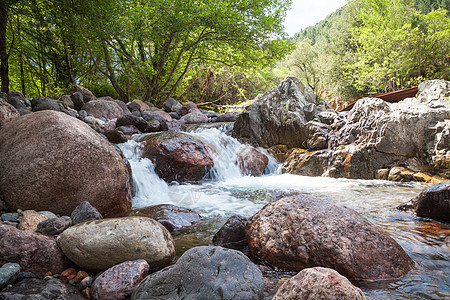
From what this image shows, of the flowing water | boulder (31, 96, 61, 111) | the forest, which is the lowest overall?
the flowing water

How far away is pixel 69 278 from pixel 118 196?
2.00 m

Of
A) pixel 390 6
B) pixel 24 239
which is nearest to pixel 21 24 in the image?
pixel 24 239

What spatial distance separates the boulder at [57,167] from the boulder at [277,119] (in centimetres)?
636

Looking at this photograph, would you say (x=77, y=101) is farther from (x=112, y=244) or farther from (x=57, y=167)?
(x=112, y=244)

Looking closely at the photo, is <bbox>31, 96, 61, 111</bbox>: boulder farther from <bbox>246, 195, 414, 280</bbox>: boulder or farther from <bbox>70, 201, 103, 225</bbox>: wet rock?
<bbox>246, 195, 414, 280</bbox>: boulder

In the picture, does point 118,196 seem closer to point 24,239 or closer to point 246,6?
point 24,239

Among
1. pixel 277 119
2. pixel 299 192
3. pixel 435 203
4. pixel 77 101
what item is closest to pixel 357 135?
pixel 277 119

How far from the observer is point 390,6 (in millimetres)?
19750

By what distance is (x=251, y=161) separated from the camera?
28.8 ft

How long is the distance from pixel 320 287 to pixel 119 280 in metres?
1.65

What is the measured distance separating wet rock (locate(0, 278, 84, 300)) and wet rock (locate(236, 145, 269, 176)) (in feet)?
21.8

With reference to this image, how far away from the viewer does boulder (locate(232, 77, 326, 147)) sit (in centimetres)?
934

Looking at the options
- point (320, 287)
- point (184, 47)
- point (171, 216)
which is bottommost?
point (171, 216)

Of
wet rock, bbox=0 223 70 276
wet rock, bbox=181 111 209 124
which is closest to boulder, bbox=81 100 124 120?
wet rock, bbox=181 111 209 124
